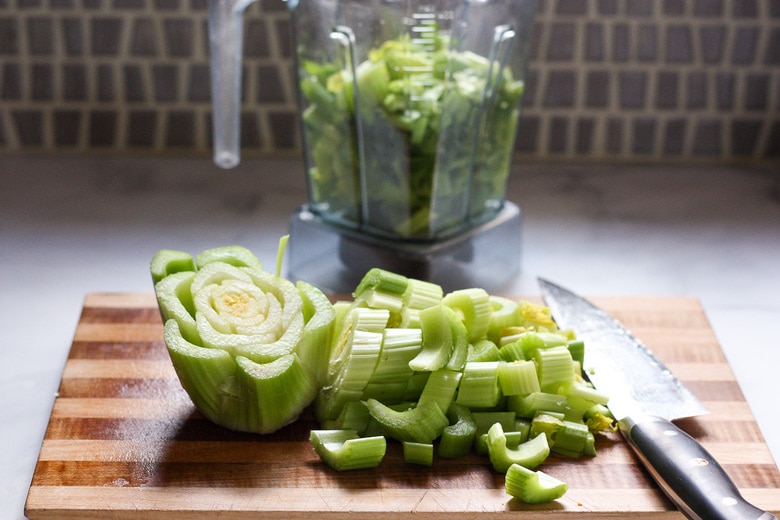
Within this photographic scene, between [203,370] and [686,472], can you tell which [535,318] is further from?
[203,370]

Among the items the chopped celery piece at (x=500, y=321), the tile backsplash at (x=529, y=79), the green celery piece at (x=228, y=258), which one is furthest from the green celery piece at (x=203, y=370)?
the tile backsplash at (x=529, y=79)

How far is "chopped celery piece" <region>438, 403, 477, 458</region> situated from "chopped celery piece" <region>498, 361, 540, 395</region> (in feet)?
0.17

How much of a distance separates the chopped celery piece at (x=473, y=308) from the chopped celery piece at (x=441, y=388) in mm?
92

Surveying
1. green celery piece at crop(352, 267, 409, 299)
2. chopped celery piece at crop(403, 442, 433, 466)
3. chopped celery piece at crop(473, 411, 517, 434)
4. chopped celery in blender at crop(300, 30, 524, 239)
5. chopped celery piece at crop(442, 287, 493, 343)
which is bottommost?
chopped celery piece at crop(403, 442, 433, 466)

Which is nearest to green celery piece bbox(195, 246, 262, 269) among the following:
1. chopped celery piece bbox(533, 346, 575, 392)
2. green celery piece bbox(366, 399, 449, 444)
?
green celery piece bbox(366, 399, 449, 444)

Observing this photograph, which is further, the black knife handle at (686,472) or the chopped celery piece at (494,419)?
the chopped celery piece at (494,419)

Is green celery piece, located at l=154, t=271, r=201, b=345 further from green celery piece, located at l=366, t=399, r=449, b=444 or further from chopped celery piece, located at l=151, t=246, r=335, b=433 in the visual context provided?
green celery piece, located at l=366, t=399, r=449, b=444

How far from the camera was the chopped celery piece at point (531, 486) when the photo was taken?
84 centimetres

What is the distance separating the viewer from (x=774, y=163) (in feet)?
5.79

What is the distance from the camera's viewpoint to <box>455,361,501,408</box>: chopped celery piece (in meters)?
0.95

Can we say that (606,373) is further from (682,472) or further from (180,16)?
(180,16)

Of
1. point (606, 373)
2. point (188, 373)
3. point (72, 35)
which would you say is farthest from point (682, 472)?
point (72, 35)

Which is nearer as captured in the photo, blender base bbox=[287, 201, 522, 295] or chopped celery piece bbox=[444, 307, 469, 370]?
chopped celery piece bbox=[444, 307, 469, 370]

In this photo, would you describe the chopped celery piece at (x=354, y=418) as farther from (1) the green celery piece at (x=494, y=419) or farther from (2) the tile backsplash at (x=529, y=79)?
(2) the tile backsplash at (x=529, y=79)
